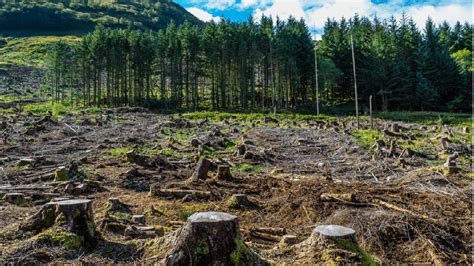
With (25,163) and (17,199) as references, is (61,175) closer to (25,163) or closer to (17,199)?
(17,199)

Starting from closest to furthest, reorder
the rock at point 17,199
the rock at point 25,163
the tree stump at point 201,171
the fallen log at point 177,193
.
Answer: the rock at point 17,199, the fallen log at point 177,193, the tree stump at point 201,171, the rock at point 25,163

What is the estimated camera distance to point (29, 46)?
4488 inches

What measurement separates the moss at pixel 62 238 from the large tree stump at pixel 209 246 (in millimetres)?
1663

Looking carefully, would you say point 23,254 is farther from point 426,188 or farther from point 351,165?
point 351,165

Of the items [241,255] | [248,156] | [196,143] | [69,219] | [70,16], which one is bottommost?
[241,255]

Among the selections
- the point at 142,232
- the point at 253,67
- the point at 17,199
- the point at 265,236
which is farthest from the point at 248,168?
the point at 253,67

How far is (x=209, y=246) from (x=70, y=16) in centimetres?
16191

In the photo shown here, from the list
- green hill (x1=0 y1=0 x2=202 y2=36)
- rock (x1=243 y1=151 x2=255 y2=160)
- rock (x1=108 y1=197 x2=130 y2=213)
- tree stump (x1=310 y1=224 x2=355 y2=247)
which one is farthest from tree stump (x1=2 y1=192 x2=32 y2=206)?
green hill (x1=0 y1=0 x2=202 y2=36)

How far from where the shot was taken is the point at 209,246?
4656 millimetres

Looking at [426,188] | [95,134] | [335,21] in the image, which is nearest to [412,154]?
[426,188]

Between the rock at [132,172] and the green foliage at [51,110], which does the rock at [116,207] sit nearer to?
→ the rock at [132,172]

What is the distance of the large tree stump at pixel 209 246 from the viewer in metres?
4.65

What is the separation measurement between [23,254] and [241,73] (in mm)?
51518

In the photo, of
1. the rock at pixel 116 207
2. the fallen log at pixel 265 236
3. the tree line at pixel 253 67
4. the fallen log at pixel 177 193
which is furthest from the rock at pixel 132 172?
the tree line at pixel 253 67
